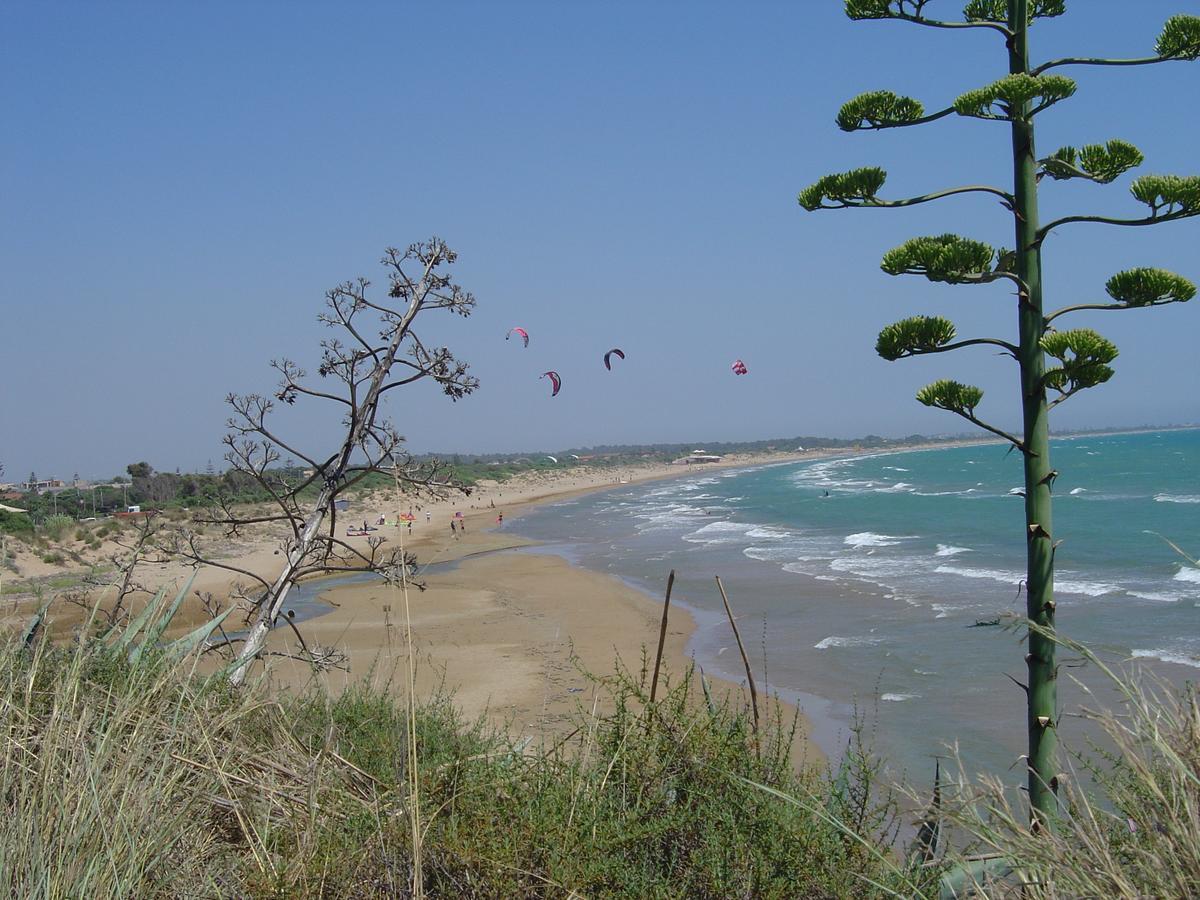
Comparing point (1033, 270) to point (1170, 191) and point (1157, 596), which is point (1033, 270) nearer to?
point (1170, 191)

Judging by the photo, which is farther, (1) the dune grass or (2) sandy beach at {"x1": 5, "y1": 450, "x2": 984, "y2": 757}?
(2) sandy beach at {"x1": 5, "y1": 450, "x2": 984, "y2": 757}

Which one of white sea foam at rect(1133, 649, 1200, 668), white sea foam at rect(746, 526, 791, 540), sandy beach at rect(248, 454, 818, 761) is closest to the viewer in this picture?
sandy beach at rect(248, 454, 818, 761)

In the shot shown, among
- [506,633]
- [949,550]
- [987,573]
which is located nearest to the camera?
[506,633]

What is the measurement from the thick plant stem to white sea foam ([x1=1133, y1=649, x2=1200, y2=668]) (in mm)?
11642

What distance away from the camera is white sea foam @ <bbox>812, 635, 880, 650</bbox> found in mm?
15445

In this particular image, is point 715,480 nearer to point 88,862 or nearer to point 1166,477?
point 1166,477

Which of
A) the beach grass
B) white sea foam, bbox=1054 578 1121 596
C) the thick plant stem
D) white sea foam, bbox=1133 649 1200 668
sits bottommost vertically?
white sea foam, bbox=1054 578 1121 596

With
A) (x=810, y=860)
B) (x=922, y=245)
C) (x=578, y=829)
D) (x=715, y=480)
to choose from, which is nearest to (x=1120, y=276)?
(x=922, y=245)

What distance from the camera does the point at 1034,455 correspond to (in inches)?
102

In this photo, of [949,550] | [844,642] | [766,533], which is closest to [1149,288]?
[844,642]

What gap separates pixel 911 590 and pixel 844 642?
216 inches

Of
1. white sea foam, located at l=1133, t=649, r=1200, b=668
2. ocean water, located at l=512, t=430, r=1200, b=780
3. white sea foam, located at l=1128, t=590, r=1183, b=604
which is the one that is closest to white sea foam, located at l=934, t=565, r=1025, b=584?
ocean water, located at l=512, t=430, r=1200, b=780

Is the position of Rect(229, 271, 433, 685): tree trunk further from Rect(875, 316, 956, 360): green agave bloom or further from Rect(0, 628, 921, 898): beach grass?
Rect(875, 316, 956, 360): green agave bloom

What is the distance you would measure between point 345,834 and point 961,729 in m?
9.96
